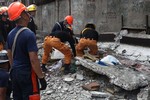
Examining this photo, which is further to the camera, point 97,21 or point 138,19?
point 97,21

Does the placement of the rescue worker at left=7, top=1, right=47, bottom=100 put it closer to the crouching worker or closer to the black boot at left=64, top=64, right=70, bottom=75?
the crouching worker

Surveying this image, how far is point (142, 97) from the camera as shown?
202 inches

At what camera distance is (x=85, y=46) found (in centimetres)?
784

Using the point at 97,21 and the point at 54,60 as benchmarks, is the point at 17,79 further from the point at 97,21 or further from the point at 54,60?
the point at 97,21

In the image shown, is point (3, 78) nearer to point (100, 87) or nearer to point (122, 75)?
point (100, 87)

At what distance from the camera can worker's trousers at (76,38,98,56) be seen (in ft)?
25.3

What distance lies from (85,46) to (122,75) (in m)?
2.30

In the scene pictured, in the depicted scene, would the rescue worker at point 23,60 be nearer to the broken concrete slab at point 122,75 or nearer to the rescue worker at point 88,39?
the broken concrete slab at point 122,75

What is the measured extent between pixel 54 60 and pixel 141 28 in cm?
339

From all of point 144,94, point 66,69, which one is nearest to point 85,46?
point 66,69

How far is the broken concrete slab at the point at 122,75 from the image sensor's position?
17.5 feet

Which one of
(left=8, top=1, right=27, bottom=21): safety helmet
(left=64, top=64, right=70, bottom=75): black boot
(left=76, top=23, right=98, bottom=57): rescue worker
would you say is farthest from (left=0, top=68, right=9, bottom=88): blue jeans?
(left=76, top=23, right=98, bottom=57): rescue worker

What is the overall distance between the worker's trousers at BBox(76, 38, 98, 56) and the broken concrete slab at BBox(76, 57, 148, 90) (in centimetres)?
111

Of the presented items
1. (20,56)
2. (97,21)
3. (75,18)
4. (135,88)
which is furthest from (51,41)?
(75,18)
